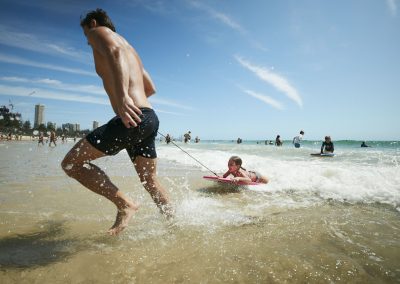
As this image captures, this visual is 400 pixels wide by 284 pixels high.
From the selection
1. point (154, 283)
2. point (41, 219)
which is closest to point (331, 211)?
point (154, 283)

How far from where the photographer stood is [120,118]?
2.60 m

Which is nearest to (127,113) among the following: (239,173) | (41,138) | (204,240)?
(204,240)

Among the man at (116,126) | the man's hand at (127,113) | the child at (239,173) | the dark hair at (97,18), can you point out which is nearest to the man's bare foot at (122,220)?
the man at (116,126)

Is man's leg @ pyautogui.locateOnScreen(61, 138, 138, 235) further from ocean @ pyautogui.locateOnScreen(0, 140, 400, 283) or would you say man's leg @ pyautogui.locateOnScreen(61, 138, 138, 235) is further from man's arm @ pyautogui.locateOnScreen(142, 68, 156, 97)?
man's arm @ pyautogui.locateOnScreen(142, 68, 156, 97)

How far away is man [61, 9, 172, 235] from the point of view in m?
2.56

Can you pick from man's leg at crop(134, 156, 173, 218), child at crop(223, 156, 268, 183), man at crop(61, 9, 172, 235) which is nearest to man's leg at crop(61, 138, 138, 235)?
man at crop(61, 9, 172, 235)

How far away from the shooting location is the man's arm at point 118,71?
8.20 feet

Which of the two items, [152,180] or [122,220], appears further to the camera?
[152,180]

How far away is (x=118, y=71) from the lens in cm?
256

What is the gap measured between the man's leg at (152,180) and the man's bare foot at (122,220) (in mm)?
388

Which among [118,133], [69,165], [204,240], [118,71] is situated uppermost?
[118,71]

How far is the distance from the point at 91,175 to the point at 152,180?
678mm

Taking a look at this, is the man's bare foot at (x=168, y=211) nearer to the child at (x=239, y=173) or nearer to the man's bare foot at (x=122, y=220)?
the man's bare foot at (x=122, y=220)

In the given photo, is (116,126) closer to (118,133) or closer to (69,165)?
(118,133)
